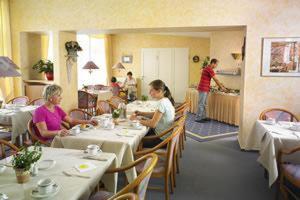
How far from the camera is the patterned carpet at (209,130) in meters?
5.47

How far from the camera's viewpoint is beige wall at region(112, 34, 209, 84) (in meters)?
10.1

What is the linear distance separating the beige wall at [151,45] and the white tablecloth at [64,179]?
8474 millimetres

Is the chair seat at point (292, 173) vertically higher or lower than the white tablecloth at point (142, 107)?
lower

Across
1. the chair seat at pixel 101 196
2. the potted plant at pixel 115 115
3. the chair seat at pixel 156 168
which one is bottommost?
the chair seat at pixel 156 168

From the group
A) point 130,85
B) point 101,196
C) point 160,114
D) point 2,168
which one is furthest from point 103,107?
point 130,85

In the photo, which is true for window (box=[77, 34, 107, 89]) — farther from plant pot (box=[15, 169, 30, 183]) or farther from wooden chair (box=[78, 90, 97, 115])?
plant pot (box=[15, 169, 30, 183])

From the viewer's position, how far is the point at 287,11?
169 inches

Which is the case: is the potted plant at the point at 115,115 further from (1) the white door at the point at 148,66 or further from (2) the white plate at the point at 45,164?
(1) the white door at the point at 148,66

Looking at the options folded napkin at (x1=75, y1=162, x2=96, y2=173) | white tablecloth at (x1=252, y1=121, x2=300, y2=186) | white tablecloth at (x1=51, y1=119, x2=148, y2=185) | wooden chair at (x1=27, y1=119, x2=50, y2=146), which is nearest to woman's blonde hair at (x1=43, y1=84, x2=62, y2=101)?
wooden chair at (x1=27, y1=119, x2=50, y2=146)

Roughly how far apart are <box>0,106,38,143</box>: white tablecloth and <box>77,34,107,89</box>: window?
5.41 metres

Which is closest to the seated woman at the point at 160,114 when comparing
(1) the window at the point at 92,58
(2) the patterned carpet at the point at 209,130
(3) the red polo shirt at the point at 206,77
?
(2) the patterned carpet at the point at 209,130

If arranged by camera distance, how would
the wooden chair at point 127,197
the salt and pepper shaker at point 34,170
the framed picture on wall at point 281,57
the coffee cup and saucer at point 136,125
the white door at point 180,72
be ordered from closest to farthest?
the wooden chair at point 127,197 → the salt and pepper shaker at point 34,170 → the coffee cup and saucer at point 136,125 → the framed picture on wall at point 281,57 → the white door at point 180,72

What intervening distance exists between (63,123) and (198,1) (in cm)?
303

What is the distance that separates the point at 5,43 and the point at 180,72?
20.7 feet
